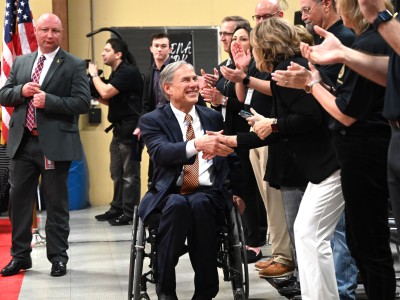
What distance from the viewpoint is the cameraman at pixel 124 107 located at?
295 inches

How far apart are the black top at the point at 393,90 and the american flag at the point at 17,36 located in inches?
172

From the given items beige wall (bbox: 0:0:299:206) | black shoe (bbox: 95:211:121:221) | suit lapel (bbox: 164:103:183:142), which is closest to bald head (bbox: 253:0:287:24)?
suit lapel (bbox: 164:103:183:142)

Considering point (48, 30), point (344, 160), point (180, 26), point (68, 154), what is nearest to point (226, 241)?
point (344, 160)

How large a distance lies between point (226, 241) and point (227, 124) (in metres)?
1.71

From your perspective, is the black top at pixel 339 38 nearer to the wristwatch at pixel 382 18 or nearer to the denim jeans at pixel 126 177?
the wristwatch at pixel 382 18

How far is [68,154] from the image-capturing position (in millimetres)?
5402

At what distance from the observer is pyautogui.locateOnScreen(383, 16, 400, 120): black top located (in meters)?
2.76

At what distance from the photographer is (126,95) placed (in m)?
7.59

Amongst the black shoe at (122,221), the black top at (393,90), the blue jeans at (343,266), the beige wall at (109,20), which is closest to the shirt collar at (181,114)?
the blue jeans at (343,266)

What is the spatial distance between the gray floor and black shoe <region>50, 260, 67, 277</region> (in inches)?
1.6

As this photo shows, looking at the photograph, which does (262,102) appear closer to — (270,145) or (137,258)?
(270,145)

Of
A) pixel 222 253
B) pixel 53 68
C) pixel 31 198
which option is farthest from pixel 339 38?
pixel 31 198

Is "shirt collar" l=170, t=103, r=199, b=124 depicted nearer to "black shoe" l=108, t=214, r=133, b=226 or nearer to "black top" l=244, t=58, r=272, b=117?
"black top" l=244, t=58, r=272, b=117

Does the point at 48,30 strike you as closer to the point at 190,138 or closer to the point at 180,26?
the point at 190,138
